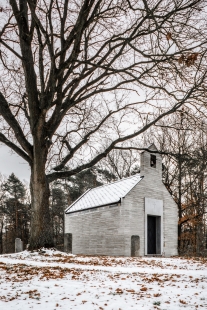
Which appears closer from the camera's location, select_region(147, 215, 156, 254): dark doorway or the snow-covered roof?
the snow-covered roof


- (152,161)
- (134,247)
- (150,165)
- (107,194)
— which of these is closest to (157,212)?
(150,165)

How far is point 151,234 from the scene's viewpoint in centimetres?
2138

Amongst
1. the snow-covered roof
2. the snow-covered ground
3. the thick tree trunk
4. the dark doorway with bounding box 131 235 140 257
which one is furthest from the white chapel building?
the snow-covered ground

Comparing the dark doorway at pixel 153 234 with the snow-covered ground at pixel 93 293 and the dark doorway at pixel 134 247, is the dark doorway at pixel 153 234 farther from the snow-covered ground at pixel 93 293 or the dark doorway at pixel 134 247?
the snow-covered ground at pixel 93 293

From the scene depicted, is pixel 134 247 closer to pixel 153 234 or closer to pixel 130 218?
pixel 130 218

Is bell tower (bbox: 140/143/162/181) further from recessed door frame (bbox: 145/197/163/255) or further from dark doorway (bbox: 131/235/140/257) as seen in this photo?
dark doorway (bbox: 131/235/140/257)

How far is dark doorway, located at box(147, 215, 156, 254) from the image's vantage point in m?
21.0

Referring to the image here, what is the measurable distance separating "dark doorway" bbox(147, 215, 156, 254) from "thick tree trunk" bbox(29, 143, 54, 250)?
10.8 meters

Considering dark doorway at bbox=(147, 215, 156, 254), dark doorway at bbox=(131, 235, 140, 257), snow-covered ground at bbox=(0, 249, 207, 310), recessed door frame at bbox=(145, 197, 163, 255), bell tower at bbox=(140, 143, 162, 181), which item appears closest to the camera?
snow-covered ground at bbox=(0, 249, 207, 310)

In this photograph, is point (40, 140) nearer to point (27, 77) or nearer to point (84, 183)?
point (27, 77)

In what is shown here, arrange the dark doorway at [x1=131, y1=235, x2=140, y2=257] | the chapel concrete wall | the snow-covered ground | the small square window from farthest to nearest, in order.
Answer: the small square window → the chapel concrete wall → the dark doorway at [x1=131, y1=235, x2=140, y2=257] → the snow-covered ground

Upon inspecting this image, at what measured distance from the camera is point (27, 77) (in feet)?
39.0

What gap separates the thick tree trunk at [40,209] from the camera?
11.5 metres

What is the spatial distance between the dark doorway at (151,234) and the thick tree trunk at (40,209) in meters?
10.8
